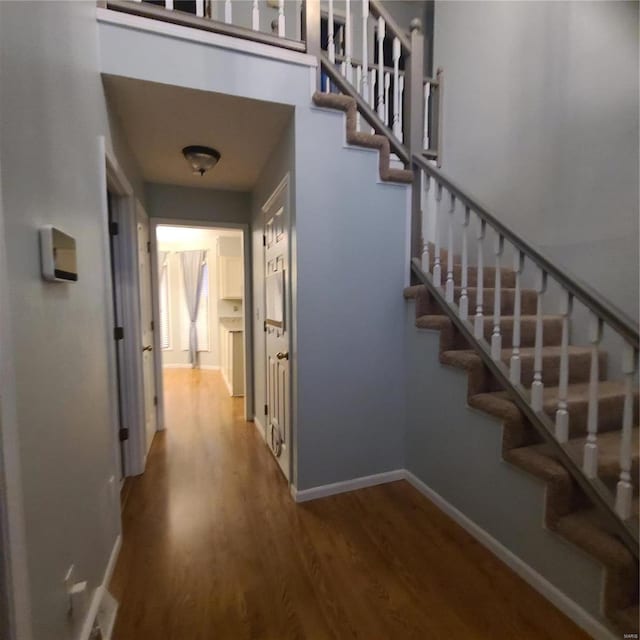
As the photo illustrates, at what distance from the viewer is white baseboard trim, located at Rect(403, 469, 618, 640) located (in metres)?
1.35

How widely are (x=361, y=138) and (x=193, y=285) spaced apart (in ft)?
15.9

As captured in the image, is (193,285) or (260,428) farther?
(193,285)

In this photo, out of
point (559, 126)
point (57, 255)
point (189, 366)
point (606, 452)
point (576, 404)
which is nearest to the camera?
point (57, 255)

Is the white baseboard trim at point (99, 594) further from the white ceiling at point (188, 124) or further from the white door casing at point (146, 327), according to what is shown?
the white ceiling at point (188, 124)

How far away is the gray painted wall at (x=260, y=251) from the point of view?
2.37 meters

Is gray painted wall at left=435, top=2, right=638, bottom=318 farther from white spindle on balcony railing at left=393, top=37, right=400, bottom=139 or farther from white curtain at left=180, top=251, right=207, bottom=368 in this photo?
white curtain at left=180, top=251, right=207, bottom=368

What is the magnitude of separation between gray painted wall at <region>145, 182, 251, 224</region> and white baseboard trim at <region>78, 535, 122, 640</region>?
2.55 metres

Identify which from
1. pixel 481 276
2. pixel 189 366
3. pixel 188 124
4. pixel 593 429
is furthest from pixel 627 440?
pixel 189 366

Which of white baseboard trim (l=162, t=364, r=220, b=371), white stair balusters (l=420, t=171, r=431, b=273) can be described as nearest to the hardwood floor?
white stair balusters (l=420, t=171, r=431, b=273)

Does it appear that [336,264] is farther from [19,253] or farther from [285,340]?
[19,253]

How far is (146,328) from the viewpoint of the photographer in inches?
117

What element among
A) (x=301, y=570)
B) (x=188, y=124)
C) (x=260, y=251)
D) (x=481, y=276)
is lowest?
(x=301, y=570)

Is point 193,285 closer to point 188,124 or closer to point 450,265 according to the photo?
point 188,124

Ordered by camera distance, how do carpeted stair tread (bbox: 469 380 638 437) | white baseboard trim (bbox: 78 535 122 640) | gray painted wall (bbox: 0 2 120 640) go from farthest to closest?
1. carpeted stair tread (bbox: 469 380 638 437)
2. white baseboard trim (bbox: 78 535 122 640)
3. gray painted wall (bbox: 0 2 120 640)
